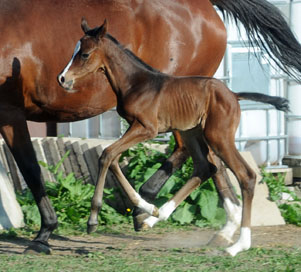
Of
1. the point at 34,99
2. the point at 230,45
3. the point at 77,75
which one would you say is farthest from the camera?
the point at 230,45

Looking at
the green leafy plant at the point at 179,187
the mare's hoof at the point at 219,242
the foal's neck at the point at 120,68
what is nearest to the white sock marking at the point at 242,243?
the mare's hoof at the point at 219,242

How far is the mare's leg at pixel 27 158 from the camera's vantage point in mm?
6008

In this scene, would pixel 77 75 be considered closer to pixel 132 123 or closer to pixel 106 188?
pixel 132 123

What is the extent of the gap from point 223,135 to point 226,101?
0.24 metres

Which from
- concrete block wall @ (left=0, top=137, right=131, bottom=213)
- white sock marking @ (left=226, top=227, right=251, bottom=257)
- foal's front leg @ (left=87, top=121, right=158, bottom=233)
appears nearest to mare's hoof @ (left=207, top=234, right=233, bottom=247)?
white sock marking @ (left=226, top=227, right=251, bottom=257)

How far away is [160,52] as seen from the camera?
669 cm

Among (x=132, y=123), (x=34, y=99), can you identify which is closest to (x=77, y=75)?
(x=132, y=123)

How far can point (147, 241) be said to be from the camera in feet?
21.1

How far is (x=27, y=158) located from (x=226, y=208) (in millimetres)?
1618

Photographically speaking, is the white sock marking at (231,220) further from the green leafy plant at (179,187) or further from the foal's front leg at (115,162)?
the green leafy plant at (179,187)

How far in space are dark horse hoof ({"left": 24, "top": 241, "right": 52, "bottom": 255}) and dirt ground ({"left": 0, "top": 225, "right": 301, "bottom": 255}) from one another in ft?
0.20

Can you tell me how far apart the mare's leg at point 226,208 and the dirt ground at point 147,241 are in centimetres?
20

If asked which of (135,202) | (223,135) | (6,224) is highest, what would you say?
(223,135)

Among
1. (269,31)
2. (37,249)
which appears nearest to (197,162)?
(37,249)
